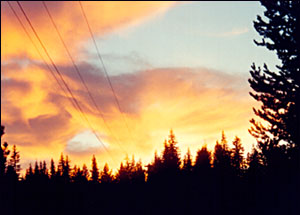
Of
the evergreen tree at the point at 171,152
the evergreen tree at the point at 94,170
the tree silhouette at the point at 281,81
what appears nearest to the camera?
the tree silhouette at the point at 281,81

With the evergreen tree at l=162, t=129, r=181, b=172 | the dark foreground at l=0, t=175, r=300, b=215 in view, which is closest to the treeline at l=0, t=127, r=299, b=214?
the dark foreground at l=0, t=175, r=300, b=215

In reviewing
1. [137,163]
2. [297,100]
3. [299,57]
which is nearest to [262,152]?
[297,100]

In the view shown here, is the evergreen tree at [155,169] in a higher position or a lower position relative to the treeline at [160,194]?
higher

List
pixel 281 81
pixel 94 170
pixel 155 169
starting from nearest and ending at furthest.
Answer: pixel 281 81, pixel 155 169, pixel 94 170

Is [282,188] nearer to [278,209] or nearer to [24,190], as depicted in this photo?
[278,209]

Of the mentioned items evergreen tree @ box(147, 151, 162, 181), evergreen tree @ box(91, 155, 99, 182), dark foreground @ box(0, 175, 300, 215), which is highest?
evergreen tree @ box(91, 155, 99, 182)

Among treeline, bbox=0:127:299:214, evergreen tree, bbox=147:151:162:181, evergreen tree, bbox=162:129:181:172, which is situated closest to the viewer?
treeline, bbox=0:127:299:214

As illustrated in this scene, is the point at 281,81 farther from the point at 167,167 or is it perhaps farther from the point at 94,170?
the point at 94,170

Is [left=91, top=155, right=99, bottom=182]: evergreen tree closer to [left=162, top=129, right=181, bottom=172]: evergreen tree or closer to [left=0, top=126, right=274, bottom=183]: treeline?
[left=0, top=126, right=274, bottom=183]: treeline

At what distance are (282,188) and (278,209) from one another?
296 centimetres

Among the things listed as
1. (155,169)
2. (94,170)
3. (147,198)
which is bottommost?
(147,198)

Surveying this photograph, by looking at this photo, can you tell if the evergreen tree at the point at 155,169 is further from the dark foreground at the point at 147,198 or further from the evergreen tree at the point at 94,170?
the evergreen tree at the point at 94,170

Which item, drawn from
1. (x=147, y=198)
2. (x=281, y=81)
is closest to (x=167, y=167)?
(x=147, y=198)

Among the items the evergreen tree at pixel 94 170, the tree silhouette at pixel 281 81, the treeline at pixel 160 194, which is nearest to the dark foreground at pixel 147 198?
the treeline at pixel 160 194
